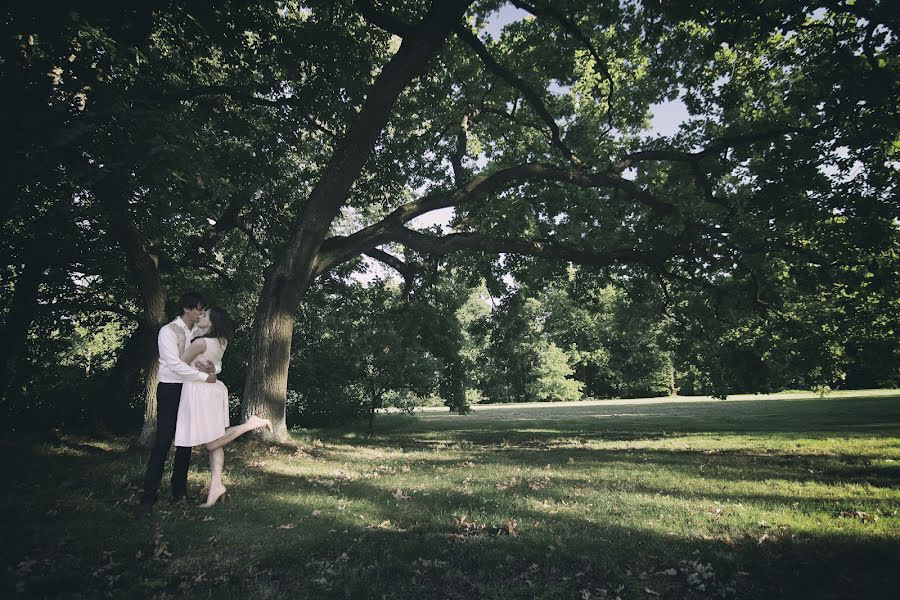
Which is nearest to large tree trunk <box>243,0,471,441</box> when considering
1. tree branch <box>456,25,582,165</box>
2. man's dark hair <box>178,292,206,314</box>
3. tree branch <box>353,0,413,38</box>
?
tree branch <box>353,0,413,38</box>

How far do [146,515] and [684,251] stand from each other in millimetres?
14352

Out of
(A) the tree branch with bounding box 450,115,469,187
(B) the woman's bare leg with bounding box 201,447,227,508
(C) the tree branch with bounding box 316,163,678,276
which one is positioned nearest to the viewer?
(B) the woman's bare leg with bounding box 201,447,227,508

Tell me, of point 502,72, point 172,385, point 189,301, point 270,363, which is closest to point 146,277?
point 270,363

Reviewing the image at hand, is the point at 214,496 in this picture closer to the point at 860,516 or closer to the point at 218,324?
the point at 218,324

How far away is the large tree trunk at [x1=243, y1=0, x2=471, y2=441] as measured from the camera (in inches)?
413

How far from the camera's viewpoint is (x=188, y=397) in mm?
5711

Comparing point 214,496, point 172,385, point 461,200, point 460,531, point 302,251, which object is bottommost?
point 460,531

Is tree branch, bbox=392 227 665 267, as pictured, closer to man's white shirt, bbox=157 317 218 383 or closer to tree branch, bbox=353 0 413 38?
tree branch, bbox=353 0 413 38

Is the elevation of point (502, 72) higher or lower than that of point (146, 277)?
higher

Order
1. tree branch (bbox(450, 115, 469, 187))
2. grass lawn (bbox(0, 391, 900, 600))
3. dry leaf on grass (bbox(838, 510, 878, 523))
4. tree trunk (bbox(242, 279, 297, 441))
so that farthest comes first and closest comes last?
tree branch (bbox(450, 115, 469, 187))
tree trunk (bbox(242, 279, 297, 441))
dry leaf on grass (bbox(838, 510, 878, 523))
grass lawn (bbox(0, 391, 900, 600))

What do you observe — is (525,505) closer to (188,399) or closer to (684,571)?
(684,571)

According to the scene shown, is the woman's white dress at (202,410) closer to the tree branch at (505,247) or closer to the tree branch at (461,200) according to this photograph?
the tree branch at (461,200)

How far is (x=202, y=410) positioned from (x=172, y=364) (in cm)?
76

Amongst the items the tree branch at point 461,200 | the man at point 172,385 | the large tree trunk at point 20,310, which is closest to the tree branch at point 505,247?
the tree branch at point 461,200
